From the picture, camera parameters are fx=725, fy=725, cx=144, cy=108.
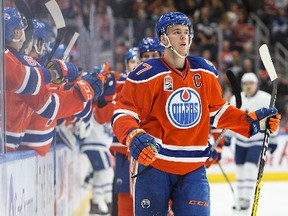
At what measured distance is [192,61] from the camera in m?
3.11

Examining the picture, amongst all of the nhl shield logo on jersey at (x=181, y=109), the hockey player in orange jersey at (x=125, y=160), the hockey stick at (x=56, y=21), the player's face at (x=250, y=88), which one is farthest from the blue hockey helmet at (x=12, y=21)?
the player's face at (x=250, y=88)

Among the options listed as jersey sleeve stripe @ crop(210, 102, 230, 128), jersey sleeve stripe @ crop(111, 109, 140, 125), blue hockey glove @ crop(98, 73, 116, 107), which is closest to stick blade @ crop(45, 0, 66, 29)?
jersey sleeve stripe @ crop(111, 109, 140, 125)

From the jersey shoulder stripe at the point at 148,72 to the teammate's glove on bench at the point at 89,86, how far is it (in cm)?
75

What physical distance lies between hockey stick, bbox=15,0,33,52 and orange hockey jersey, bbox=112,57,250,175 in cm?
52

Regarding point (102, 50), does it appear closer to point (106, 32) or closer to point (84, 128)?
point (106, 32)

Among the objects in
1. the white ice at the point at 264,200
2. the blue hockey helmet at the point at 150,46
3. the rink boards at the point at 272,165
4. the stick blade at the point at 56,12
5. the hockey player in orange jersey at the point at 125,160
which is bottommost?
the white ice at the point at 264,200

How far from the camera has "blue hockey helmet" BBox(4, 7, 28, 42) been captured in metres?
2.90

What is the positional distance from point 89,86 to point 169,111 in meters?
0.93

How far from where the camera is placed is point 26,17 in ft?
10.3

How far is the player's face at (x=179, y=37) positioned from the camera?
3.06m

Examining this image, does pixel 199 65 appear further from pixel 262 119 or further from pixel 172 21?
pixel 262 119

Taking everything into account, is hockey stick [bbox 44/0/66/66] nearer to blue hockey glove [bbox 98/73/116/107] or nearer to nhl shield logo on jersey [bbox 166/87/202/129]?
nhl shield logo on jersey [bbox 166/87/202/129]

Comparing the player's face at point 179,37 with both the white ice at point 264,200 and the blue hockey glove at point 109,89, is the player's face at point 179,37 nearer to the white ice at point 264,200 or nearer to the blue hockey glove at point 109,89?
the blue hockey glove at point 109,89

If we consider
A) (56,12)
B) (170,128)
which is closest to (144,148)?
(170,128)
